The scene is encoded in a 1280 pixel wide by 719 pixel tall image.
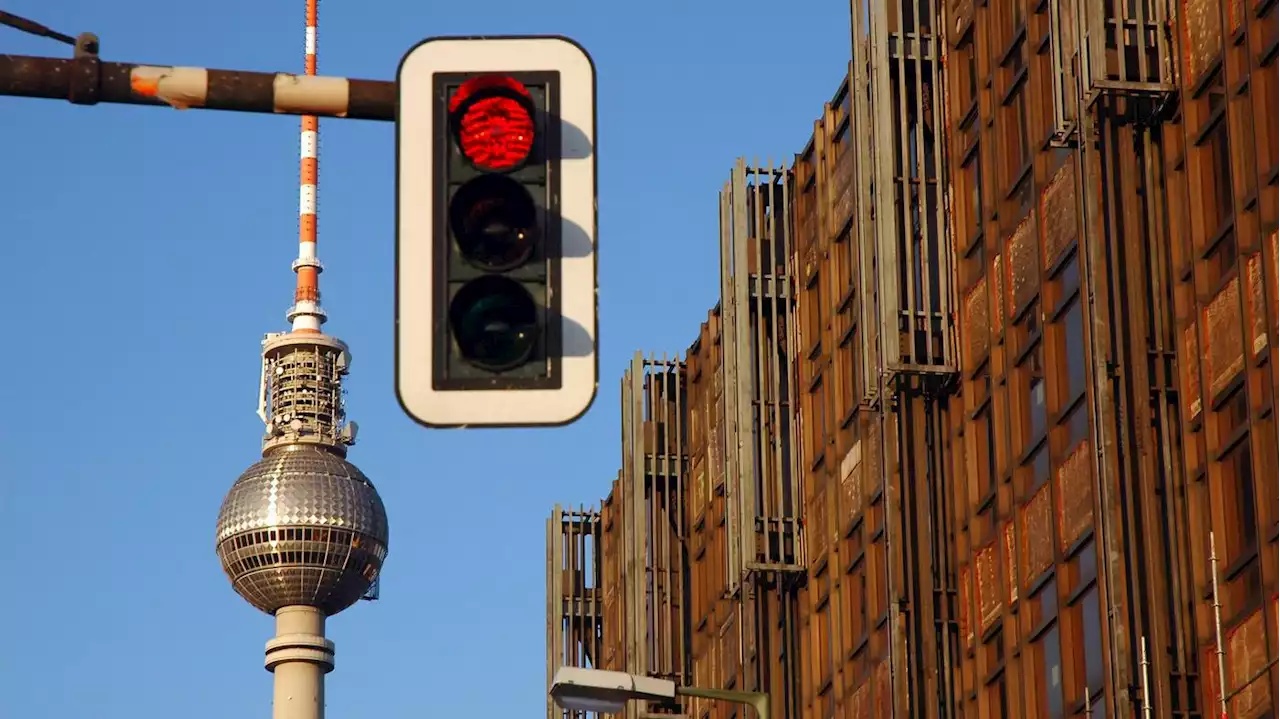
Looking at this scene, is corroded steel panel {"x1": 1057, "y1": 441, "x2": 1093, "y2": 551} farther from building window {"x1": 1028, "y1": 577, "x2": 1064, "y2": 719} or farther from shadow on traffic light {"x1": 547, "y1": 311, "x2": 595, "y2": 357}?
shadow on traffic light {"x1": 547, "y1": 311, "x2": 595, "y2": 357}

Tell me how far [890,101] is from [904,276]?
341 cm

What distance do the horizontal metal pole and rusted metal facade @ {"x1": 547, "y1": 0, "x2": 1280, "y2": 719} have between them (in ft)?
83.3

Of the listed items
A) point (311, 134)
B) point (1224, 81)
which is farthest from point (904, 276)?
point (311, 134)

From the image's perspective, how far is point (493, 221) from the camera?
382 inches

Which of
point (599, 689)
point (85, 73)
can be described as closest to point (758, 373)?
point (599, 689)

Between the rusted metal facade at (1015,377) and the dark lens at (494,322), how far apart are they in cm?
2552

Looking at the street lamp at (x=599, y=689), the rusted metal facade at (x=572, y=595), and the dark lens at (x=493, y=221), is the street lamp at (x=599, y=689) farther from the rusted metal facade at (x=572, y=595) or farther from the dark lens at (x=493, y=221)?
the rusted metal facade at (x=572, y=595)

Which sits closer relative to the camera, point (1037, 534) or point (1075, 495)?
point (1075, 495)

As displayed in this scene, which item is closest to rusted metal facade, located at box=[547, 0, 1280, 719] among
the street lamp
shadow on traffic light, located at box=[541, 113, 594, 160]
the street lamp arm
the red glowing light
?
the street lamp arm

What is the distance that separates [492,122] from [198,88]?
4.41ft

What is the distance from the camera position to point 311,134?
199000 mm

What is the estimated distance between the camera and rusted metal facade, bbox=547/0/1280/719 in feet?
118

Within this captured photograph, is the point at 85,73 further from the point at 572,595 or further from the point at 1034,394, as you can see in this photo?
the point at 572,595

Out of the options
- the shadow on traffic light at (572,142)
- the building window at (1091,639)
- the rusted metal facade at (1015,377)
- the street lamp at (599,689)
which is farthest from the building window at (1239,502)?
the shadow on traffic light at (572,142)
